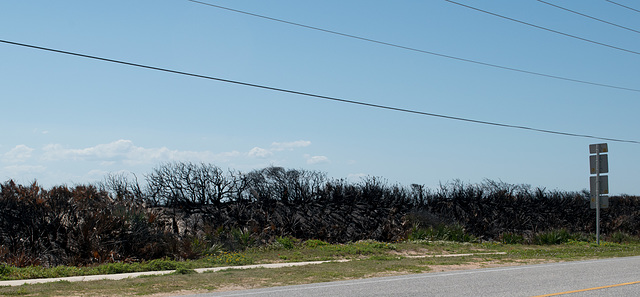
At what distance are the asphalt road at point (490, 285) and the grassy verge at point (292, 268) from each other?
4.09 feet

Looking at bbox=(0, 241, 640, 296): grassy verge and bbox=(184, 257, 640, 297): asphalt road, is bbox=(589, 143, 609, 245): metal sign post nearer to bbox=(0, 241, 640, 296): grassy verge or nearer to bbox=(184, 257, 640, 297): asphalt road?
bbox=(0, 241, 640, 296): grassy verge

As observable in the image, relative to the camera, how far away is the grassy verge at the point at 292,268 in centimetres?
1103

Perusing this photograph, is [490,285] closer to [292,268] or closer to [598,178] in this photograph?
[292,268]

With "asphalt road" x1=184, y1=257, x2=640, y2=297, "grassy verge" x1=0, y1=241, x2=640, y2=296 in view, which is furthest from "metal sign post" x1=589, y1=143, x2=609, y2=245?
"asphalt road" x1=184, y1=257, x2=640, y2=297

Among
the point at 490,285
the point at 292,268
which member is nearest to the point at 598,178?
the point at 292,268

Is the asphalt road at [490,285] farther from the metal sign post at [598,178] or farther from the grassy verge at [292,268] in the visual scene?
the metal sign post at [598,178]

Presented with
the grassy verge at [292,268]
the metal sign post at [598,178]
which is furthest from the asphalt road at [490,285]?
the metal sign post at [598,178]

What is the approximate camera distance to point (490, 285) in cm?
1073

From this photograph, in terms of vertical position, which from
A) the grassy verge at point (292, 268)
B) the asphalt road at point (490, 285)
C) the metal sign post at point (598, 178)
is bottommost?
the grassy verge at point (292, 268)

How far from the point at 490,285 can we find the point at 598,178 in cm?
1636

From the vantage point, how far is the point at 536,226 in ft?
95.0

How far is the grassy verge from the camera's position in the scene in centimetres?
1103

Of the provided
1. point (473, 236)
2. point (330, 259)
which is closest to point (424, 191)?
point (473, 236)

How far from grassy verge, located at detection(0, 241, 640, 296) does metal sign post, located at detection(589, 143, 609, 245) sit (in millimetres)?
5033
